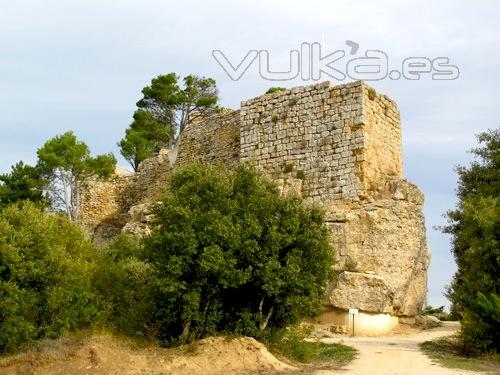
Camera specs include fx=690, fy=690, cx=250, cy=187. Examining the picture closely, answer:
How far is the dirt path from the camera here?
12.3 metres

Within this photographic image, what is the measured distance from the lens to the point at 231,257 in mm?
13297

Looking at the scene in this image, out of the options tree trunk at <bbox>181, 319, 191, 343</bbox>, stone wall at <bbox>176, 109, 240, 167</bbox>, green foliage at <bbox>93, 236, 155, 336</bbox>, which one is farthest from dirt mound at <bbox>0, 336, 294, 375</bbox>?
stone wall at <bbox>176, 109, 240, 167</bbox>

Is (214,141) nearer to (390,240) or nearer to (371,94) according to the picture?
(371,94)

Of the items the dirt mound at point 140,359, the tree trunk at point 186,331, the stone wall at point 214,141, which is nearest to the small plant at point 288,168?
the stone wall at point 214,141

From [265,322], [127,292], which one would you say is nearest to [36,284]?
[127,292]

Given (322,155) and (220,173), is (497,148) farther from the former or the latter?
(220,173)

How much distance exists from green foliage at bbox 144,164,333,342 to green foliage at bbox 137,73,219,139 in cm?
2116

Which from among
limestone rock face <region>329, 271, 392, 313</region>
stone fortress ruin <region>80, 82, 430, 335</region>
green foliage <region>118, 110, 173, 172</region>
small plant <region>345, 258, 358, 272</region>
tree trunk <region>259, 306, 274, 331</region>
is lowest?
tree trunk <region>259, 306, 274, 331</region>

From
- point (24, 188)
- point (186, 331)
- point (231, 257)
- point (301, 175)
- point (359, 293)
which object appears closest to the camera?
point (231, 257)

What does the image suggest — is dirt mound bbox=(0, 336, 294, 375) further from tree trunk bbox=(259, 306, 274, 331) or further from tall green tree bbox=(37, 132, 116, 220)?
tall green tree bbox=(37, 132, 116, 220)

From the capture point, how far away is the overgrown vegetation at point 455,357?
43.5 ft

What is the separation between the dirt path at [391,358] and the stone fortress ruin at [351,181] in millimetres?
1205

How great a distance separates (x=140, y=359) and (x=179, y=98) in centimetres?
2391

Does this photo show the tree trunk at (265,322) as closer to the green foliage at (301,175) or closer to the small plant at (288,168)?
the green foliage at (301,175)
